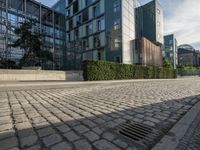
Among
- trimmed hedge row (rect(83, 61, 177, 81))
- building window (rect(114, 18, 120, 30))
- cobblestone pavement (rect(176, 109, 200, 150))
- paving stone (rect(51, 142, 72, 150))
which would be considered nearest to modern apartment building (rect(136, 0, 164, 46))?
building window (rect(114, 18, 120, 30))

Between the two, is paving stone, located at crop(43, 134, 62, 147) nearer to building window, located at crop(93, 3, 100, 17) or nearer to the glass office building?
the glass office building

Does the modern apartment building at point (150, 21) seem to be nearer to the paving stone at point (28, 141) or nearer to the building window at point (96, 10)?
the building window at point (96, 10)

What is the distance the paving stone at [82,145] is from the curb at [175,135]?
0.92 metres

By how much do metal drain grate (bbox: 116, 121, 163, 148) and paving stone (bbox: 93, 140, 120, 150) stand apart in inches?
16.8

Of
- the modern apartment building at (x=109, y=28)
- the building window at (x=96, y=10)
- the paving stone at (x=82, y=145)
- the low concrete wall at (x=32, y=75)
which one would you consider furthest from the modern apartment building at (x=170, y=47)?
the paving stone at (x=82, y=145)

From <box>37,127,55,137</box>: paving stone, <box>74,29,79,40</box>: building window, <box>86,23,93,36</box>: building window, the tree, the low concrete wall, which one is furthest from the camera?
<box>74,29,79,40</box>: building window

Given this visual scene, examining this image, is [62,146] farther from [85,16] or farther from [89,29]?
[85,16]

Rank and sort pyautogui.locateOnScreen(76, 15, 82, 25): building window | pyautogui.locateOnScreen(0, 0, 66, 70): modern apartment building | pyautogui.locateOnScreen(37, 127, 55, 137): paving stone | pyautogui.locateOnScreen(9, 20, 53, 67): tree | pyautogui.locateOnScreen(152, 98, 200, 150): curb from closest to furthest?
pyautogui.locateOnScreen(152, 98, 200, 150): curb
pyautogui.locateOnScreen(37, 127, 55, 137): paving stone
pyautogui.locateOnScreen(9, 20, 53, 67): tree
pyautogui.locateOnScreen(0, 0, 66, 70): modern apartment building
pyautogui.locateOnScreen(76, 15, 82, 25): building window

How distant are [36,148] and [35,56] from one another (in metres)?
18.2

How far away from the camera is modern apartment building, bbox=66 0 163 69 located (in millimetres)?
29016

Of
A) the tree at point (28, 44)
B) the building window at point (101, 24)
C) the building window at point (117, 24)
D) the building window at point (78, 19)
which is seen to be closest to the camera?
the tree at point (28, 44)

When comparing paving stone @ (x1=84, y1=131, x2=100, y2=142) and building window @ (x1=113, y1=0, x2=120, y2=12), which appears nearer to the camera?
paving stone @ (x1=84, y1=131, x2=100, y2=142)

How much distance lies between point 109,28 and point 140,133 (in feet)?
95.2

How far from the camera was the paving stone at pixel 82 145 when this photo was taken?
7.42 ft
